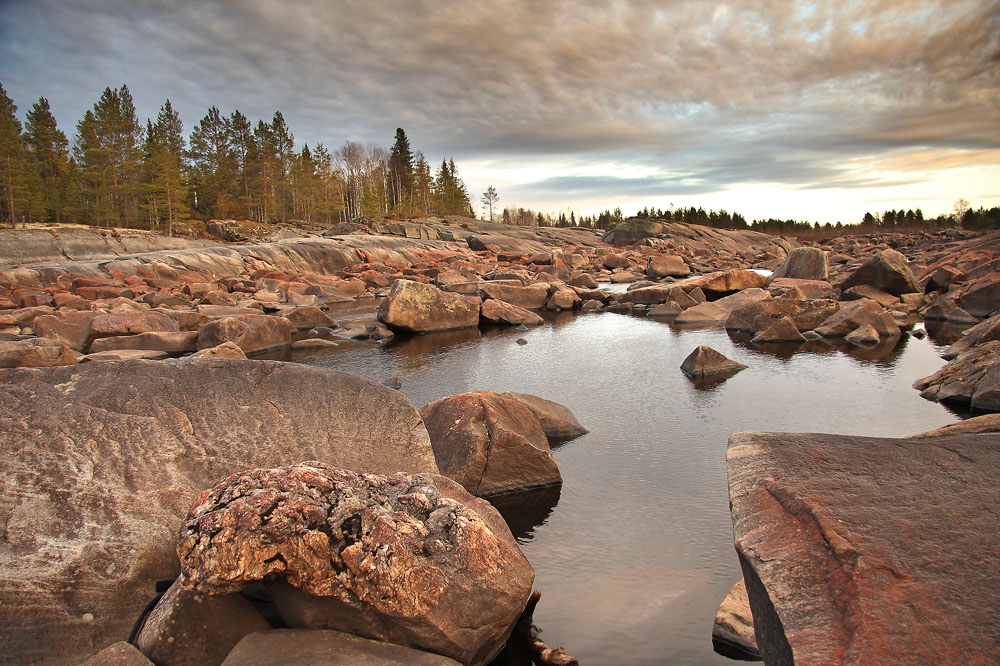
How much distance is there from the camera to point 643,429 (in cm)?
892

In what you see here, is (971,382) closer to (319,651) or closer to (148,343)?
(319,651)

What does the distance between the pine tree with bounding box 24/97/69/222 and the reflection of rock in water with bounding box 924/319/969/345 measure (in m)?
66.4

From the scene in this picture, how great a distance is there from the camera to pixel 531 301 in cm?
2294

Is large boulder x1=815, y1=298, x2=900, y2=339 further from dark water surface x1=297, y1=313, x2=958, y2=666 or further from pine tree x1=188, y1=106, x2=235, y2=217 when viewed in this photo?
pine tree x1=188, y1=106, x2=235, y2=217

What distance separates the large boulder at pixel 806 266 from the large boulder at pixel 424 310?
39.8 ft

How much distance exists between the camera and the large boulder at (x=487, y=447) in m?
6.38

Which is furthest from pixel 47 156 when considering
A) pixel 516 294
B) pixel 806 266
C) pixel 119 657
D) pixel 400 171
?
pixel 119 657

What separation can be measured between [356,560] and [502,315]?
16013 millimetres

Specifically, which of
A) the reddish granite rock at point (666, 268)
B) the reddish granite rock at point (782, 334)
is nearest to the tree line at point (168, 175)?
the reddish granite rock at point (666, 268)

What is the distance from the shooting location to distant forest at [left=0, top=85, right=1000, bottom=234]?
5481 cm

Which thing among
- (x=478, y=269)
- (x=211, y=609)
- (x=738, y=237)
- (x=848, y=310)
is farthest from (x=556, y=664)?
(x=738, y=237)

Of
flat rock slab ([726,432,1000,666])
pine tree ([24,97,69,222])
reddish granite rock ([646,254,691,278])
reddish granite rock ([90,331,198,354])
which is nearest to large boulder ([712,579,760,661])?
flat rock slab ([726,432,1000,666])

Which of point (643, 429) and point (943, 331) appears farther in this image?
point (943, 331)

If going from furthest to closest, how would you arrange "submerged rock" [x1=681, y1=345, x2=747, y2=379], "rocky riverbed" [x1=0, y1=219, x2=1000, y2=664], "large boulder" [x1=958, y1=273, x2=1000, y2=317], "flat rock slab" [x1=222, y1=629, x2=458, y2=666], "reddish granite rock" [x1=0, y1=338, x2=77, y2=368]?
"large boulder" [x1=958, y1=273, x2=1000, y2=317]
"submerged rock" [x1=681, y1=345, x2=747, y2=379]
"reddish granite rock" [x1=0, y1=338, x2=77, y2=368]
"rocky riverbed" [x1=0, y1=219, x2=1000, y2=664]
"flat rock slab" [x1=222, y1=629, x2=458, y2=666]
